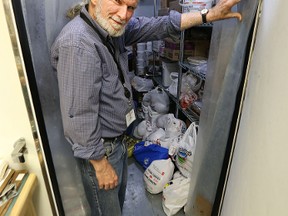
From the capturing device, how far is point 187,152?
1.68 meters

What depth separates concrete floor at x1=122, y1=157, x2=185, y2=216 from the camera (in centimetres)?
174

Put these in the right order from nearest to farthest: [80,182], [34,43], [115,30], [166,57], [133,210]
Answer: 1. [34,43]
2. [115,30]
3. [80,182]
4. [133,210]
5. [166,57]

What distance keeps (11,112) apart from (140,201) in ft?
4.58

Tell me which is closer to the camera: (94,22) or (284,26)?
(284,26)

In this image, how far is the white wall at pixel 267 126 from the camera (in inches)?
20.4

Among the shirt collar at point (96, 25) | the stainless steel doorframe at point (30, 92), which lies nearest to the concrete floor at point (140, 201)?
the stainless steel doorframe at point (30, 92)

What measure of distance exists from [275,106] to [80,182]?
96 cm

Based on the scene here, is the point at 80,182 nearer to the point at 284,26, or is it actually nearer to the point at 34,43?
the point at 34,43

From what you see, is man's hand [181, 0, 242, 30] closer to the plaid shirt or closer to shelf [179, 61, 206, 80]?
the plaid shirt

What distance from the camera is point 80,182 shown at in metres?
1.16

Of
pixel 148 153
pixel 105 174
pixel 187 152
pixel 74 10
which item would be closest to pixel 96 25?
pixel 74 10

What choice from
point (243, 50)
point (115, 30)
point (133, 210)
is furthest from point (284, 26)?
point (133, 210)

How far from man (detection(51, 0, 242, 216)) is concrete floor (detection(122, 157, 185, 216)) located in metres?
0.59

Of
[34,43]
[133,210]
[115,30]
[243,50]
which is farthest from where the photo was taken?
[133,210]
